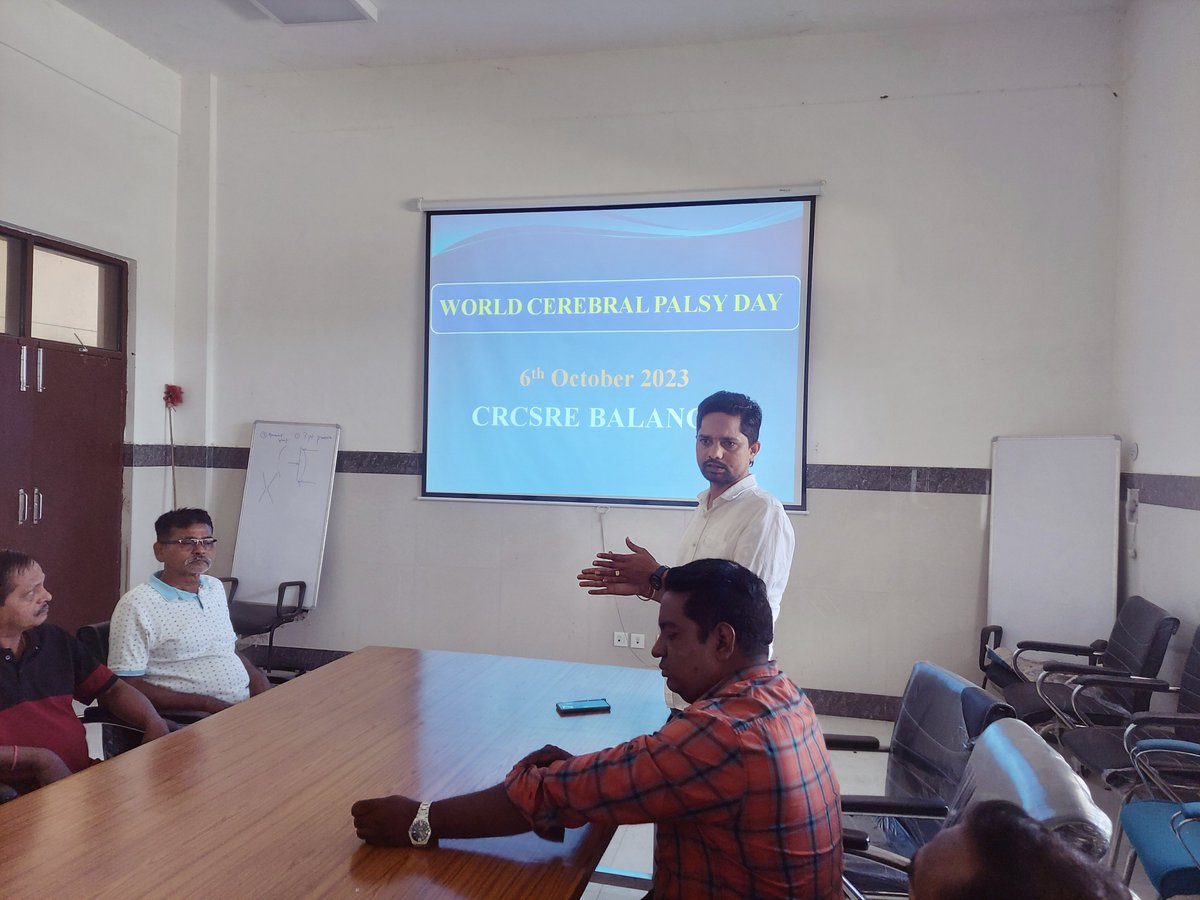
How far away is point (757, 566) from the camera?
2373 mm

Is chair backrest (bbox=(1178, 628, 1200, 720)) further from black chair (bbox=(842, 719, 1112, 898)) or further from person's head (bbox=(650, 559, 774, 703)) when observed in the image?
person's head (bbox=(650, 559, 774, 703))

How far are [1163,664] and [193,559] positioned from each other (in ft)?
12.3

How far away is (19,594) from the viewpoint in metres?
2.05

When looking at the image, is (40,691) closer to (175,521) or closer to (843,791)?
(175,521)

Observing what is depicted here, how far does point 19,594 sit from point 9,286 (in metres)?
2.99

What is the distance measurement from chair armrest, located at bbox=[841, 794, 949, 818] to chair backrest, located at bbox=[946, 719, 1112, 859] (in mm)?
35

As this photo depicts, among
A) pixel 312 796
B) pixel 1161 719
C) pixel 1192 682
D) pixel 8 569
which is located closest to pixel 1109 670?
pixel 1192 682

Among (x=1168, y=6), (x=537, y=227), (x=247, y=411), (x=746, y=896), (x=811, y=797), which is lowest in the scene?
(x=746, y=896)

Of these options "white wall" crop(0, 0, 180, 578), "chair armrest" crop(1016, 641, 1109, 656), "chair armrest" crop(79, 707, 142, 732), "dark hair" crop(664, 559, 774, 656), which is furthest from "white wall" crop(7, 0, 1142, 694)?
"dark hair" crop(664, 559, 774, 656)

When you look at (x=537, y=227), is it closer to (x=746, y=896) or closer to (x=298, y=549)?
(x=298, y=549)

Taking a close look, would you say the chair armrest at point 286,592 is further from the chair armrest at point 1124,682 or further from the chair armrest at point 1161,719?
the chair armrest at point 1161,719

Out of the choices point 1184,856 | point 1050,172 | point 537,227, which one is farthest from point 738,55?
point 1184,856

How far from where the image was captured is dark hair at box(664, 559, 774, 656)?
1.45 metres

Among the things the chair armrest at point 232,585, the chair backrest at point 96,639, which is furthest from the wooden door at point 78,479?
the chair backrest at point 96,639
